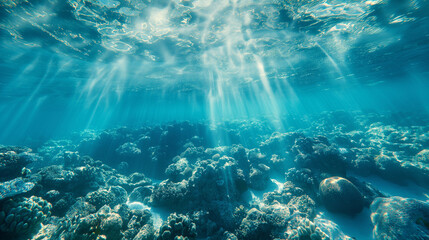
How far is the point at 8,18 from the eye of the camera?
9.29 meters

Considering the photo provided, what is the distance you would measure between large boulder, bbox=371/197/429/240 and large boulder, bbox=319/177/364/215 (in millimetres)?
609

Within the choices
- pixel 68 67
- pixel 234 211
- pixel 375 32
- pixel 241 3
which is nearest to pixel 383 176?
pixel 234 211

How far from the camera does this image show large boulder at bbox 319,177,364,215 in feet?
20.6

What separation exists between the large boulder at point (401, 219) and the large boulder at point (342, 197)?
609mm

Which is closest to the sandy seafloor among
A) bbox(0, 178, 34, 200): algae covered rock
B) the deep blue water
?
bbox(0, 178, 34, 200): algae covered rock

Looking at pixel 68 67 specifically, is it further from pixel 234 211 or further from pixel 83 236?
pixel 234 211

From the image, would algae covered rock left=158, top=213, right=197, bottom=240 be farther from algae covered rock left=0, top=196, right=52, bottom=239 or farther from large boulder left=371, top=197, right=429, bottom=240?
large boulder left=371, top=197, right=429, bottom=240

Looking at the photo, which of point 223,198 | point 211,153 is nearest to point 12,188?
point 223,198

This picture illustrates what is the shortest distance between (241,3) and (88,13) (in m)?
8.73

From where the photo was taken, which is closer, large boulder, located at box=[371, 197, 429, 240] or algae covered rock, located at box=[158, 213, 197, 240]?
algae covered rock, located at box=[158, 213, 197, 240]

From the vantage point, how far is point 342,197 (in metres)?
6.41

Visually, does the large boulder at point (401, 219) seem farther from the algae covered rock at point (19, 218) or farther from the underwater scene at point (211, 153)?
the algae covered rock at point (19, 218)

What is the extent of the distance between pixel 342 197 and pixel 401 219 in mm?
1671

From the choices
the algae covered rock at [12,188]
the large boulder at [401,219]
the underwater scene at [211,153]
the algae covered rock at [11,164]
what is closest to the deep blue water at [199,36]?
the underwater scene at [211,153]
